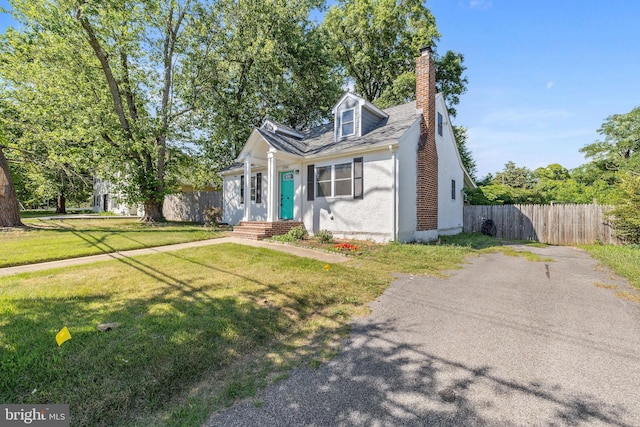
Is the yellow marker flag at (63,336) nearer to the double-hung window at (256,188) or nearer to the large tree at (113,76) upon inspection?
the double-hung window at (256,188)

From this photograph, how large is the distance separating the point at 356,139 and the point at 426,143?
2.90 meters

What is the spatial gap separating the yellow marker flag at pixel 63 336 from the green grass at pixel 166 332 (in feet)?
0.16

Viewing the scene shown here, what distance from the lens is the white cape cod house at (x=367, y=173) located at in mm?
10539

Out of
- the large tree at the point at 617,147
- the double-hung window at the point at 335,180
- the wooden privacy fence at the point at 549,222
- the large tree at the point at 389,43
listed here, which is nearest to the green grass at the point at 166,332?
the double-hung window at the point at 335,180

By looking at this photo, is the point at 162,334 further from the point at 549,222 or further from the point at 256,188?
the point at 549,222

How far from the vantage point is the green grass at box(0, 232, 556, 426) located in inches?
94.7

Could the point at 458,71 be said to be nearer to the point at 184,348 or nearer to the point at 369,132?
the point at 369,132

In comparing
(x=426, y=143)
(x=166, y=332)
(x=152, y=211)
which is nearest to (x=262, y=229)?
(x=426, y=143)

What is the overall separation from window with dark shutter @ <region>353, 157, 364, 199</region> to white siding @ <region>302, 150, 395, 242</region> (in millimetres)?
156

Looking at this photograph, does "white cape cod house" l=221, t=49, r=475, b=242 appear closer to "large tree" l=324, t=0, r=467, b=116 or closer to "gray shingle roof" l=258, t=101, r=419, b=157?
"gray shingle roof" l=258, t=101, r=419, b=157

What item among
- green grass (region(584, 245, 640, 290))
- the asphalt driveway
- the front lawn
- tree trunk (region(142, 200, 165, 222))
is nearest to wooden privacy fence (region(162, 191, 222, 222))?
tree trunk (region(142, 200, 165, 222))

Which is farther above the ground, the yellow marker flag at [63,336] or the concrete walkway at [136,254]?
the concrete walkway at [136,254]

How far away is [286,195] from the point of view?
1359 centimetres

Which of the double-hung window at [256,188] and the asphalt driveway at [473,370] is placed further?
the double-hung window at [256,188]
